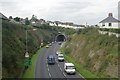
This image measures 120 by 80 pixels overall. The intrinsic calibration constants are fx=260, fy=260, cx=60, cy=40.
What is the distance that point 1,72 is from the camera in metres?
31.9

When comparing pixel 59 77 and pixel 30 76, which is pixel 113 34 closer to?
pixel 59 77

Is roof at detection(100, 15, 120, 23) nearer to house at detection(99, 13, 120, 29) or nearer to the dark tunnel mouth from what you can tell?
house at detection(99, 13, 120, 29)

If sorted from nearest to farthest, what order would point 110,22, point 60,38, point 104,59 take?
point 104,59, point 110,22, point 60,38

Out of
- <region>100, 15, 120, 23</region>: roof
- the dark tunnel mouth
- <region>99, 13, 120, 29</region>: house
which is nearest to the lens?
<region>99, 13, 120, 29</region>: house

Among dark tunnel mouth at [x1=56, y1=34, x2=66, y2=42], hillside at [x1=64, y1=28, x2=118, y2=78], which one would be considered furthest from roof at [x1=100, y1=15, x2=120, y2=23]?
dark tunnel mouth at [x1=56, y1=34, x2=66, y2=42]

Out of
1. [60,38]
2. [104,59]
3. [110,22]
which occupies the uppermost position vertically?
[110,22]

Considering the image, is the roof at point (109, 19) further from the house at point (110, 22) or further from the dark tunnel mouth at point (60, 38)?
the dark tunnel mouth at point (60, 38)

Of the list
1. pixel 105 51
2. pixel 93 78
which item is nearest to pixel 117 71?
pixel 93 78

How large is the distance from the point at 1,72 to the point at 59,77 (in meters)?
12.2

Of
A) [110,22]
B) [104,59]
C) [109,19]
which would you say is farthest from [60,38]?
[104,59]

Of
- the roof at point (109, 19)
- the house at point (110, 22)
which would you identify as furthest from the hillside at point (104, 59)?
the roof at point (109, 19)

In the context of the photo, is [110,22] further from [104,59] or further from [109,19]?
[104,59]

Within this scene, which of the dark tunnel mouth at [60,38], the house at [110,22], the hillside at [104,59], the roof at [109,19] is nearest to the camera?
the hillside at [104,59]

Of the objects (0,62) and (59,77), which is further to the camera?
(59,77)
